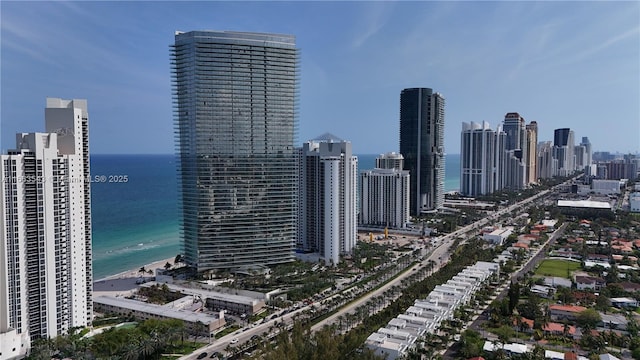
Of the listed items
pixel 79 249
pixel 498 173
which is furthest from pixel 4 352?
pixel 498 173

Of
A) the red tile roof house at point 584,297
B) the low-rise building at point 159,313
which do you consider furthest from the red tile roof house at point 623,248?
the low-rise building at point 159,313

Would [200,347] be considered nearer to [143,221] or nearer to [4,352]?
[4,352]

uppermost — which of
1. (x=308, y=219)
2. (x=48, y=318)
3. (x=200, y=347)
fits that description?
(x=308, y=219)

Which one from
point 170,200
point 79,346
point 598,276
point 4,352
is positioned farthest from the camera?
point 170,200

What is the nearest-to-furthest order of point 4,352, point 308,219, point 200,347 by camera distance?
point 4,352 → point 200,347 → point 308,219

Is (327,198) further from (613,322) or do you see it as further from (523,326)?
(613,322)

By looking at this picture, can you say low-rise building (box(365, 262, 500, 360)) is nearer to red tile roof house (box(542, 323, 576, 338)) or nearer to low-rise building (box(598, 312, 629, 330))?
red tile roof house (box(542, 323, 576, 338))

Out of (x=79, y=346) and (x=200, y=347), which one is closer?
(x=79, y=346)
